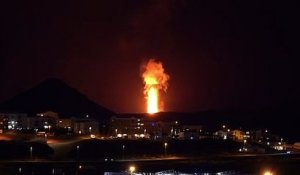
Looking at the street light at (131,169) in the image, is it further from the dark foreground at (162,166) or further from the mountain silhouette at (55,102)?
the mountain silhouette at (55,102)

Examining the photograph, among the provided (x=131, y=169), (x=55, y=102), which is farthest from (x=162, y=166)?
(x=55, y=102)

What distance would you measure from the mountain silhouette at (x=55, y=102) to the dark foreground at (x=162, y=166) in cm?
6886

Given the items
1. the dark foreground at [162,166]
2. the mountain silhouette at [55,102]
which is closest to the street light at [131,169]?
the dark foreground at [162,166]

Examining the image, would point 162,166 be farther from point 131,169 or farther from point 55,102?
point 55,102

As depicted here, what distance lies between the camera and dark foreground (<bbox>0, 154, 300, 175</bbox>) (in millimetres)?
38431

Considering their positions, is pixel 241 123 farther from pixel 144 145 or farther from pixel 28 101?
pixel 144 145

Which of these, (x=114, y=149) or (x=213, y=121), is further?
(x=213, y=121)

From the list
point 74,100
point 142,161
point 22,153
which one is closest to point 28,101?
point 74,100

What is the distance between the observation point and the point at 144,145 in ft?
200

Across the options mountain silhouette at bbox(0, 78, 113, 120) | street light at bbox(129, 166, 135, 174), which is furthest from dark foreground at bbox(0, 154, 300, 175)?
mountain silhouette at bbox(0, 78, 113, 120)

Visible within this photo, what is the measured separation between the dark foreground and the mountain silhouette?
68862mm

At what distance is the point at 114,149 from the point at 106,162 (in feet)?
51.1

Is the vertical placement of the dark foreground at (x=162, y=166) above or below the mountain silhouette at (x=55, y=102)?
below

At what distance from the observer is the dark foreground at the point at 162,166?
3843cm
